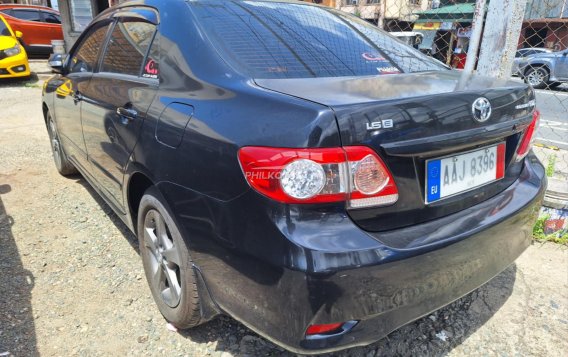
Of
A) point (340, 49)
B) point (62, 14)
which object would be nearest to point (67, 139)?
point (340, 49)

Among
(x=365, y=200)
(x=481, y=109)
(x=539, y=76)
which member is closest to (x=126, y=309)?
(x=365, y=200)

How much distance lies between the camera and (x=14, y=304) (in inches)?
95.7

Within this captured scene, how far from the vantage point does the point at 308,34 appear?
7.20 feet

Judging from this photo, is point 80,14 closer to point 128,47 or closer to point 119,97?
point 128,47

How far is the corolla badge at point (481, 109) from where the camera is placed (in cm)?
Answer: 170

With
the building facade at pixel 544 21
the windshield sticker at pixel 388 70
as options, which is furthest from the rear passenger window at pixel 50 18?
the windshield sticker at pixel 388 70

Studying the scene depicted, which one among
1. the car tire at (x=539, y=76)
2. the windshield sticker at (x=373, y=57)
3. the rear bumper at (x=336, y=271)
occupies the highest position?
the windshield sticker at (x=373, y=57)

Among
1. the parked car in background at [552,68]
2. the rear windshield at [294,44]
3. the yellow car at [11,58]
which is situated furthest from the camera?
the parked car in background at [552,68]

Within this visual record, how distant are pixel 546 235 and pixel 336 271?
255 cm

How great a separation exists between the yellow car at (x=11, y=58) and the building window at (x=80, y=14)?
2.37 metres

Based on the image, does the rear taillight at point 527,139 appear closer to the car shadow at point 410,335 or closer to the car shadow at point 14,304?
the car shadow at point 410,335

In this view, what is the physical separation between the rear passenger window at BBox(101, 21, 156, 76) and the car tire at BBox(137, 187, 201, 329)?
77cm

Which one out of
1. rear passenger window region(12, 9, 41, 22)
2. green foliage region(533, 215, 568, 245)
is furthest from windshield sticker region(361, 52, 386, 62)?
rear passenger window region(12, 9, 41, 22)

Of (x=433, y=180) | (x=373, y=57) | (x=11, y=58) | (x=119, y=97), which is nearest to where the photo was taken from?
(x=433, y=180)
